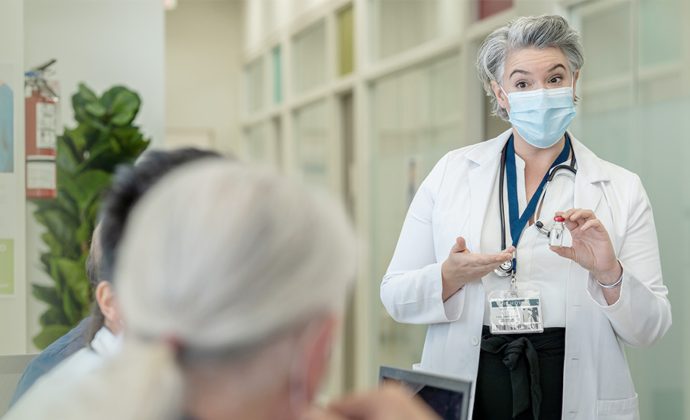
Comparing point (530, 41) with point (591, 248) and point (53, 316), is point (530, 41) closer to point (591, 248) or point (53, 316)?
point (591, 248)

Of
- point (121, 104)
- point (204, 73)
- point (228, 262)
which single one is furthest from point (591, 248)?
point (204, 73)

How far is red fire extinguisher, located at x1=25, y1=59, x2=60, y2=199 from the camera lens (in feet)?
15.3

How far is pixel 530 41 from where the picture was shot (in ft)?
9.25

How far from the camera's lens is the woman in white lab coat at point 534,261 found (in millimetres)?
2656

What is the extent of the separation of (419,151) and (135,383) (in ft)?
22.2

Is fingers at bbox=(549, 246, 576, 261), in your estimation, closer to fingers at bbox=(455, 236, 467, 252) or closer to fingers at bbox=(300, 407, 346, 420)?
fingers at bbox=(455, 236, 467, 252)

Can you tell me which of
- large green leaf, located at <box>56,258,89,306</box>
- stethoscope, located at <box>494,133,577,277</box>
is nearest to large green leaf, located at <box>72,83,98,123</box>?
large green leaf, located at <box>56,258,89,306</box>

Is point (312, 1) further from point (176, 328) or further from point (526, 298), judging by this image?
point (176, 328)

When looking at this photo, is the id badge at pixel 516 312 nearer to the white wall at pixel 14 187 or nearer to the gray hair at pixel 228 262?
the gray hair at pixel 228 262

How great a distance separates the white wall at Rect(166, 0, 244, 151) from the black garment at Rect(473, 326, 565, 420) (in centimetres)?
1067

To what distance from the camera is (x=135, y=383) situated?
119 centimetres

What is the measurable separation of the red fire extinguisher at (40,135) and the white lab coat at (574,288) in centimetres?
230

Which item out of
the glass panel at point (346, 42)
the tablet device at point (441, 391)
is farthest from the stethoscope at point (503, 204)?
the glass panel at point (346, 42)

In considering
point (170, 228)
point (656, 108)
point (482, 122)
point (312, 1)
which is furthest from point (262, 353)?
point (312, 1)
